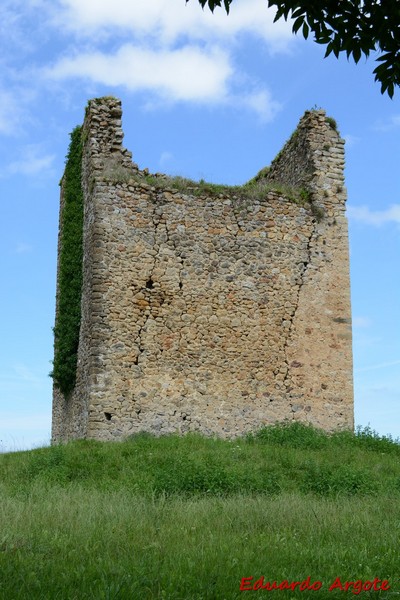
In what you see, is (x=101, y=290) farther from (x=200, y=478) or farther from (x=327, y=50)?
(x=327, y=50)

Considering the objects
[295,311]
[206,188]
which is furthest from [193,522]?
[206,188]

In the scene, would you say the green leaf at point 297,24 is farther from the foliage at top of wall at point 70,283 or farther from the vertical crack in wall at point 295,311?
the foliage at top of wall at point 70,283

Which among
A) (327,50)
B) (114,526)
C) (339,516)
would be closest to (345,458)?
(339,516)

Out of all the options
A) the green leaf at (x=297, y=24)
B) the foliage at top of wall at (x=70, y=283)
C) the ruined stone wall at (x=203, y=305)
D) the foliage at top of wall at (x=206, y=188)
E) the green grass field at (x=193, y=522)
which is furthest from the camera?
the foliage at top of wall at (x=70, y=283)

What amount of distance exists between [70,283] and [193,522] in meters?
10.4

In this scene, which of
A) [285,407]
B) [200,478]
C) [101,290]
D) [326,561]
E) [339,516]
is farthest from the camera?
[285,407]

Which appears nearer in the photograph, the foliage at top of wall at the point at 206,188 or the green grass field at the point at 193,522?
the green grass field at the point at 193,522

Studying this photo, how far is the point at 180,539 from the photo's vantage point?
7273 mm

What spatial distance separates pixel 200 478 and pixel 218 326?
5545 mm

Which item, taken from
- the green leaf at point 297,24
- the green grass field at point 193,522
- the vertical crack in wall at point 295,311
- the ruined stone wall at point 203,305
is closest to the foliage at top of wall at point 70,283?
the ruined stone wall at point 203,305

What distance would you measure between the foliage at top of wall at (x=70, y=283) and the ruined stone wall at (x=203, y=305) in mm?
664

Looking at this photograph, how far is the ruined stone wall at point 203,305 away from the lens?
15680mm

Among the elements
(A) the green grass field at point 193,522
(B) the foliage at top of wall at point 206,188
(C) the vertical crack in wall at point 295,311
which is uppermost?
(B) the foliage at top of wall at point 206,188

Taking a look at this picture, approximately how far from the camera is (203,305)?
16438mm
